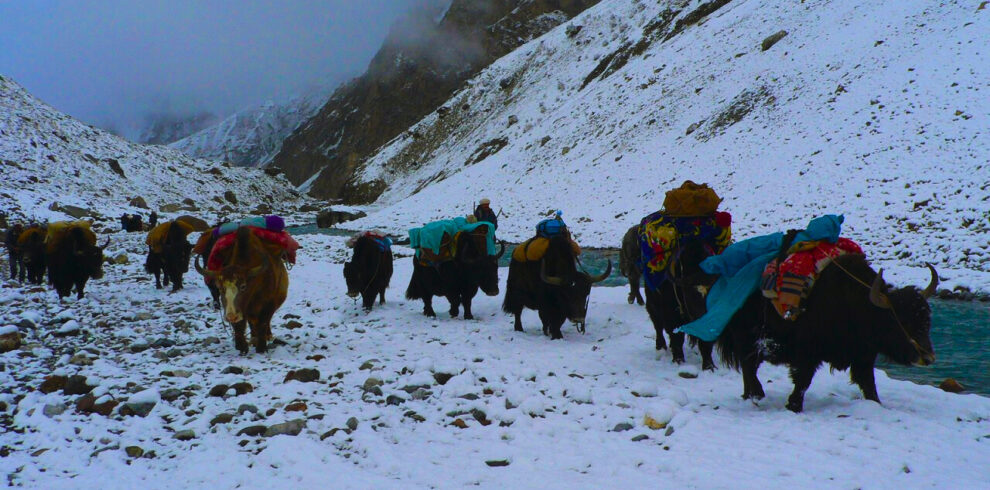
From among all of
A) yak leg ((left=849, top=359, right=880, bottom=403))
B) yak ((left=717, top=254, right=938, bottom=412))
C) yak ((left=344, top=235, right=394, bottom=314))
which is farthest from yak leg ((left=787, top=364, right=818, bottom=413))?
yak ((left=344, top=235, right=394, bottom=314))

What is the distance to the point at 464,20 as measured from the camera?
346 ft

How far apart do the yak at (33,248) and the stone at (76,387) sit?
8.73 metres

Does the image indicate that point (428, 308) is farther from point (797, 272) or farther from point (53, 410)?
point (797, 272)

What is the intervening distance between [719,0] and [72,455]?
47.6 metres

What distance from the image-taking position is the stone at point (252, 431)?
3.66 metres

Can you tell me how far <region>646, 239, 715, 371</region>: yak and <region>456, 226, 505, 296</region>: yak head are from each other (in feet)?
10.5

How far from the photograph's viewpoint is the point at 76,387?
4359 mm

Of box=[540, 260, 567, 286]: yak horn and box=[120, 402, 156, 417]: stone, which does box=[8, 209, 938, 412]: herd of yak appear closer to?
box=[540, 260, 567, 286]: yak horn

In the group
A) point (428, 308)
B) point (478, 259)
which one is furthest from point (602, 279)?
point (428, 308)

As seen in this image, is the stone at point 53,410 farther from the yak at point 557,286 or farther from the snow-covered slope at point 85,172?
the snow-covered slope at point 85,172

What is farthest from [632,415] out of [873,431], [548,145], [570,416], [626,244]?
[548,145]

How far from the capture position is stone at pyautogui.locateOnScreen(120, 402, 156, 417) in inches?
154

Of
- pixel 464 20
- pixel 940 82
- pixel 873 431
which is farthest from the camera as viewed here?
pixel 464 20

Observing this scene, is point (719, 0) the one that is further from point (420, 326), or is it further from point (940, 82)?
point (420, 326)
